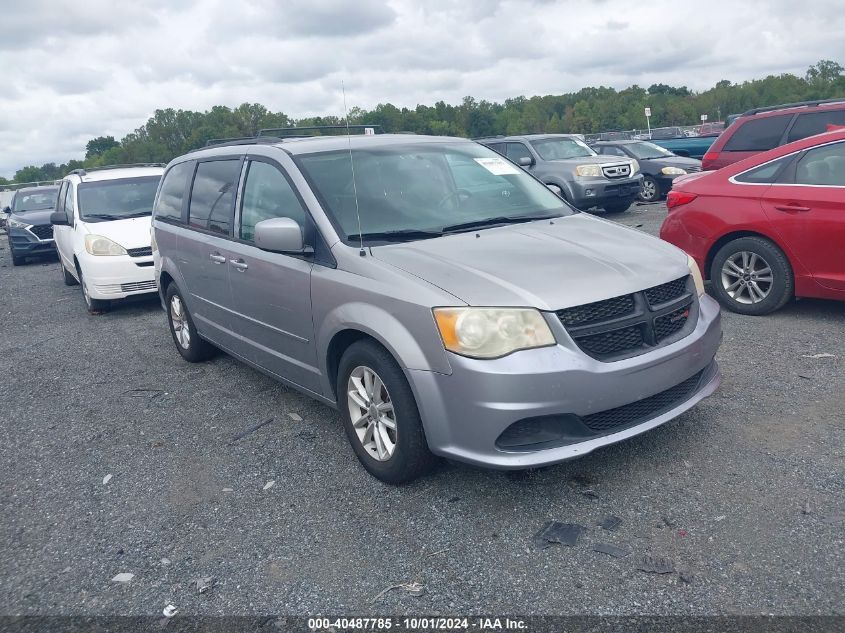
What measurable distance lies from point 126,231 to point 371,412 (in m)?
6.68

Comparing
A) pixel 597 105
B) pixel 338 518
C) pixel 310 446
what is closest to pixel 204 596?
pixel 338 518

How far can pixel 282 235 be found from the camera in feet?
13.4

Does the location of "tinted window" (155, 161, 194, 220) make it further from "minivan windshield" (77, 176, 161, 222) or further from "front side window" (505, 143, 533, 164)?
"front side window" (505, 143, 533, 164)

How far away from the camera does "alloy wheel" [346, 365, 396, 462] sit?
3797mm

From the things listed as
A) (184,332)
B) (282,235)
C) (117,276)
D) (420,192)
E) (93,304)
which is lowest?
(93,304)

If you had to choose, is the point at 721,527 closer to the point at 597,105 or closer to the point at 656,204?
the point at 656,204

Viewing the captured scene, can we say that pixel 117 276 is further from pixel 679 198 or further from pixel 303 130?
pixel 679 198

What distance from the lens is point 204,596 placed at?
10.2ft

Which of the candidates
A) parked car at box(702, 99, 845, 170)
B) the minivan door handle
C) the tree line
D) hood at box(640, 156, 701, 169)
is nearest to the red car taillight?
the minivan door handle

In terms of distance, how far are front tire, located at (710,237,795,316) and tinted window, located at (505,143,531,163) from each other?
9.37 metres

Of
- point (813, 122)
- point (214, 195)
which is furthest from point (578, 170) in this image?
point (214, 195)

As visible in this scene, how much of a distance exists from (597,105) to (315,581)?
4405 inches

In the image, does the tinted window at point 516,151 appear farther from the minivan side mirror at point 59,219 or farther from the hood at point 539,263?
the hood at point 539,263

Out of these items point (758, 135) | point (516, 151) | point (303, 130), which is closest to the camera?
point (303, 130)
